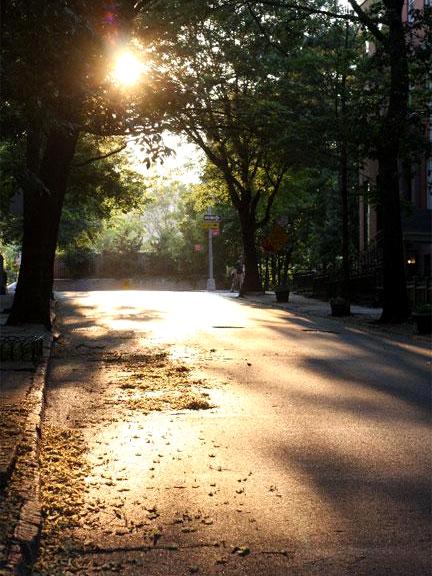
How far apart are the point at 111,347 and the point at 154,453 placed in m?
7.36

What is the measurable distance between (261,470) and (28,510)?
1.86 meters

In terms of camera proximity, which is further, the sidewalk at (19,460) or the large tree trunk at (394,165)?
the large tree trunk at (394,165)

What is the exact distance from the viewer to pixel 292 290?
142ft

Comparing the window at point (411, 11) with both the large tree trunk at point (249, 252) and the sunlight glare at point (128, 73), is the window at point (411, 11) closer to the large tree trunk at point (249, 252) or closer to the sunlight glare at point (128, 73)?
the sunlight glare at point (128, 73)

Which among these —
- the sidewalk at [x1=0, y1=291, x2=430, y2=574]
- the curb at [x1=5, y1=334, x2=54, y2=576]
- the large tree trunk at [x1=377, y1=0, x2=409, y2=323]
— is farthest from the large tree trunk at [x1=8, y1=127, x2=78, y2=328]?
the curb at [x1=5, y1=334, x2=54, y2=576]

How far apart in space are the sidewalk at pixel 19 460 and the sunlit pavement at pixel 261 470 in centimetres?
28

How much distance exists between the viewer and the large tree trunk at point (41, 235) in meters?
15.5

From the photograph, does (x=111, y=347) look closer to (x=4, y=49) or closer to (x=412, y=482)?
(x=4, y=49)

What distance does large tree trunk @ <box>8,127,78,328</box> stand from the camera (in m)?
15.5

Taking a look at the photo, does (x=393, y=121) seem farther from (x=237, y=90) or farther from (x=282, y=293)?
(x=282, y=293)

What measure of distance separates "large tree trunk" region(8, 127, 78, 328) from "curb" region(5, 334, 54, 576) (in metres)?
9.00

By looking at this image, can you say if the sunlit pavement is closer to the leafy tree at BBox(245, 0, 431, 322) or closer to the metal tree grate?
the metal tree grate

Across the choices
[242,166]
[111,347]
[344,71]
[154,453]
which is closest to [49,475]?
[154,453]

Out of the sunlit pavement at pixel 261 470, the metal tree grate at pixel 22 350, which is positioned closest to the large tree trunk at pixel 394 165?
the sunlit pavement at pixel 261 470
